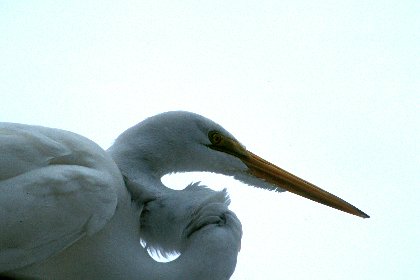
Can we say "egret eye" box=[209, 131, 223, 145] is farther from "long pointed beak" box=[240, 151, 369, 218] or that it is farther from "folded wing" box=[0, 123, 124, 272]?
"folded wing" box=[0, 123, 124, 272]

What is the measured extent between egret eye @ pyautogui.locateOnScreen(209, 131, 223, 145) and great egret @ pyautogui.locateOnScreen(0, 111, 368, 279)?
0.38 metres

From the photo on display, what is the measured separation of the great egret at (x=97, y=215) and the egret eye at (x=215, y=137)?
1.23ft

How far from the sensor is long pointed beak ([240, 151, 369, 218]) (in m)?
3.97

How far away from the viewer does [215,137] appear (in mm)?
3910

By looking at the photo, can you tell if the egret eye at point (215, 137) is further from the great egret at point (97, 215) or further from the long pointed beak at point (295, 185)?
the great egret at point (97, 215)

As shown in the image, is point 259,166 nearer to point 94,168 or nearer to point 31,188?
point 94,168

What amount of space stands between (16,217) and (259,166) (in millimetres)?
1590

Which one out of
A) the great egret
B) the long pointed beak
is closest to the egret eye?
the long pointed beak

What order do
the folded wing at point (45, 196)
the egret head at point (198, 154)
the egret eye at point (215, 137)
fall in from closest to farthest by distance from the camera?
1. the folded wing at point (45, 196)
2. the egret head at point (198, 154)
3. the egret eye at point (215, 137)

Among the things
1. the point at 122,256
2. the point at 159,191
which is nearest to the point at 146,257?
the point at 122,256

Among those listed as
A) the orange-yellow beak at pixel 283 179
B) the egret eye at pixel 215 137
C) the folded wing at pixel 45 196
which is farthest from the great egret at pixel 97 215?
the orange-yellow beak at pixel 283 179

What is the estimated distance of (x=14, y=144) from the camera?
9.90ft

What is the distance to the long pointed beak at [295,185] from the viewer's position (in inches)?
156

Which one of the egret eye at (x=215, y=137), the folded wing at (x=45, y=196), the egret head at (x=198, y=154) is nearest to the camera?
the folded wing at (x=45, y=196)
